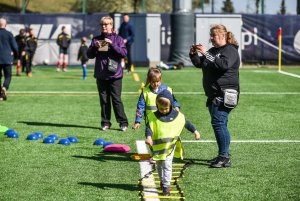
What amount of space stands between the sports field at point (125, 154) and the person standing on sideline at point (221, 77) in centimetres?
37

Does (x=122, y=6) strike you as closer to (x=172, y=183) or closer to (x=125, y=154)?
(x=125, y=154)

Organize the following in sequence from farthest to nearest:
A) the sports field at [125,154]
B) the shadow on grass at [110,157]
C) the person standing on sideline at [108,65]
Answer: the person standing on sideline at [108,65] < the shadow on grass at [110,157] < the sports field at [125,154]

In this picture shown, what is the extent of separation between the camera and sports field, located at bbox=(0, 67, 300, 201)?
770 cm

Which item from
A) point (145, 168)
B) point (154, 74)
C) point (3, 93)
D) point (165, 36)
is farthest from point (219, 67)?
point (165, 36)

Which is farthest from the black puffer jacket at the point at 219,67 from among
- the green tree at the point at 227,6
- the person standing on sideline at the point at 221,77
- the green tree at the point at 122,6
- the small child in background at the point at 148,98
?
the green tree at the point at 122,6

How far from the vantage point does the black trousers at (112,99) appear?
500 inches

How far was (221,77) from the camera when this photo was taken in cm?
920

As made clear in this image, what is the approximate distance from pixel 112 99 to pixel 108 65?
64 centimetres

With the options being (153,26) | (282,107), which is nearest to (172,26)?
(153,26)

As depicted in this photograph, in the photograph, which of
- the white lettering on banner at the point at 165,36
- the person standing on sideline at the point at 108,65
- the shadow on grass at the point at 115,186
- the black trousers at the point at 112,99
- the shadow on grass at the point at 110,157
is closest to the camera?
the shadow on grass at the point at 115,186

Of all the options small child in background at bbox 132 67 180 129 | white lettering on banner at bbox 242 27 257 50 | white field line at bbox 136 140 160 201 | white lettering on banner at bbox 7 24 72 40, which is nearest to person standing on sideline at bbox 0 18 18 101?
white field line at bbox 136 140 160 201

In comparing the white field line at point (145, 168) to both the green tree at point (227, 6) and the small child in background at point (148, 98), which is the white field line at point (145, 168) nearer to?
the small child in background at point (148, 98)

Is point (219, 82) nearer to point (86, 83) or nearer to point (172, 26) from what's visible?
point (86, 83)

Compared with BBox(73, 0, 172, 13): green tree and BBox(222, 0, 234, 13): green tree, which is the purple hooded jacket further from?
BBox(73, 0, 172, 13): green tree
